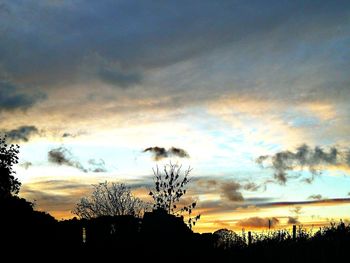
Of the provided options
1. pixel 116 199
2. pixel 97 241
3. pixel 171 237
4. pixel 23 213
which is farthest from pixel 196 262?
pixel 116 199

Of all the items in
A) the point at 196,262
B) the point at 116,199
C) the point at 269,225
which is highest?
the point at 116,199

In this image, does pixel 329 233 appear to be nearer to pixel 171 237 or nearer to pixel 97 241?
pixel 171 237

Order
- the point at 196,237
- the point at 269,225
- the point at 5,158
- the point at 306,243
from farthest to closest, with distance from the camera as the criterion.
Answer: the point at 5,158 < the point at 196,237 < the point at 269,225 < the point at 306,243

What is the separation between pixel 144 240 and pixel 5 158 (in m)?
30.3

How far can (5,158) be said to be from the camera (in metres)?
54.1

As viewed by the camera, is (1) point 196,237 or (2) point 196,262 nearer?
(2) point 196,262

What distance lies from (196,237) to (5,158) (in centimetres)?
3067

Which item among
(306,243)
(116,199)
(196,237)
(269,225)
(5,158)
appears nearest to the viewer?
(306,243)

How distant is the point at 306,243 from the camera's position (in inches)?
1038

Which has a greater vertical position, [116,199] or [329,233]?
[116,199]

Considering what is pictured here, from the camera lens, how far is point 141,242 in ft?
94.8

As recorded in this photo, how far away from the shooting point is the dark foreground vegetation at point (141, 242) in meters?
26.0

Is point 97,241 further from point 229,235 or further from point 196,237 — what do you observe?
point 229,235

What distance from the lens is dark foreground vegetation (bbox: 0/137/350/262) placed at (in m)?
26.0
